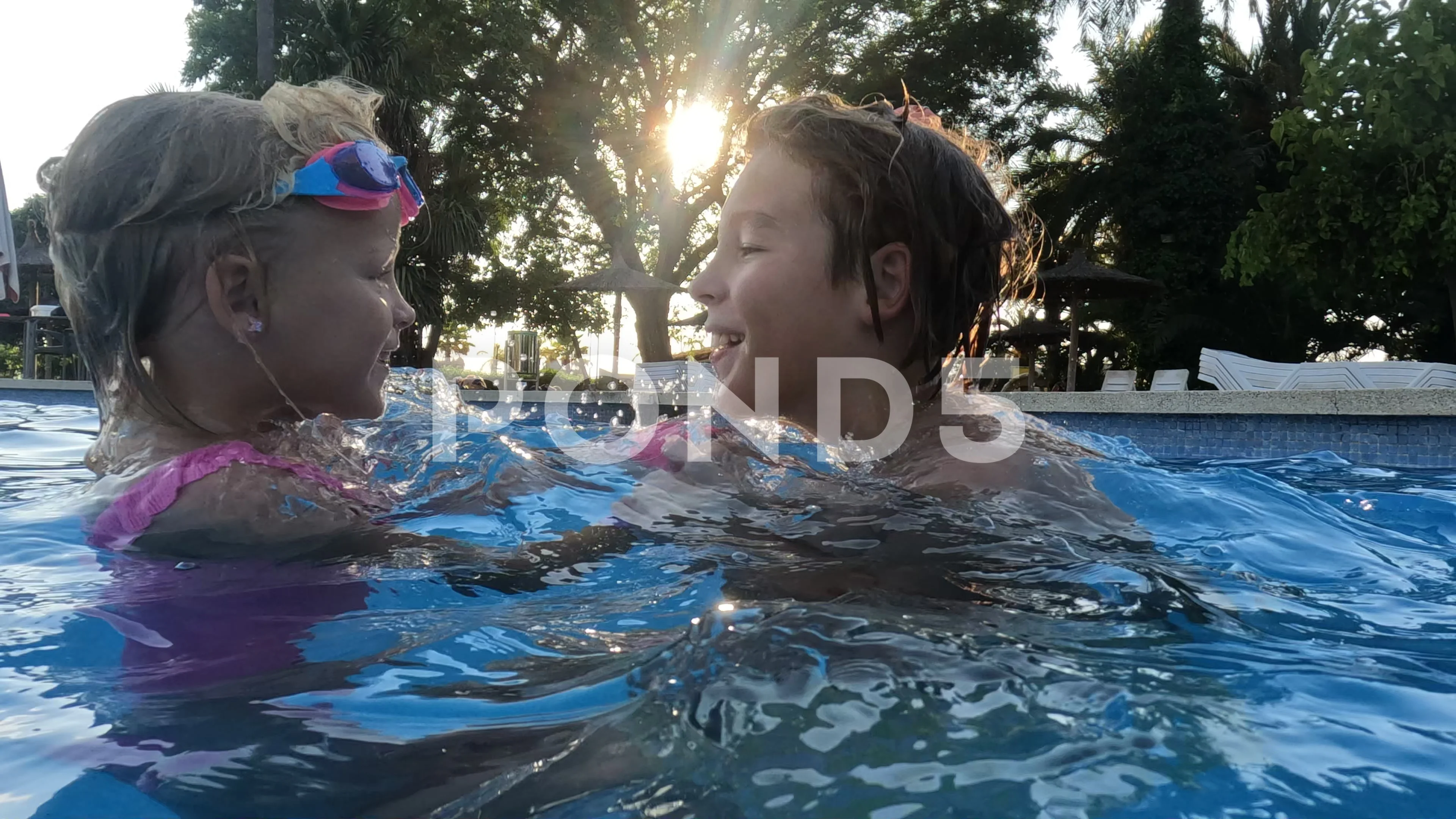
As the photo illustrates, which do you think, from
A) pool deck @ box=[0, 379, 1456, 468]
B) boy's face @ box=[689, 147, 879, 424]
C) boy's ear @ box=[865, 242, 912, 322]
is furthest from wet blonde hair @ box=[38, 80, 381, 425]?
pool deck @ box=[0, 379, 1456, 468]

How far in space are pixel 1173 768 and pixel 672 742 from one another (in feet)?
1.80

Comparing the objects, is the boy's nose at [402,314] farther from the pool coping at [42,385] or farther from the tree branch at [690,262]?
the tree branch at [690,262]

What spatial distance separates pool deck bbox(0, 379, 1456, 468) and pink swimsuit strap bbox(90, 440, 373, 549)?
701 cm

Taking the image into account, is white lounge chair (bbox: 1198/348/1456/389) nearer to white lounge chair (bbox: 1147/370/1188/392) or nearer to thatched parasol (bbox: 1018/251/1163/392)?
white lounge chair (bbox: 1147/370/1188/392)

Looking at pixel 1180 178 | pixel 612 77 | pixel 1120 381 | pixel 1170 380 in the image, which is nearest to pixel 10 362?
pixel 612 77

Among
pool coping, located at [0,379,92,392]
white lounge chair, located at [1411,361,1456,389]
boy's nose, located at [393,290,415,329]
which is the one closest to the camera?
boy's nose, located at [393,290,415,329]

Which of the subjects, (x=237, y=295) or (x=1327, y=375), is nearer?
(x=237, y=295)

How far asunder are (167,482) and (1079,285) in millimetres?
19336

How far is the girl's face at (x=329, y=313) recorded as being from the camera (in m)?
2.38

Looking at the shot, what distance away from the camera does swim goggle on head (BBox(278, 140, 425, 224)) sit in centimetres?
244

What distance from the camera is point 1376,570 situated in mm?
2535

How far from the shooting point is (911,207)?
9.23 feet

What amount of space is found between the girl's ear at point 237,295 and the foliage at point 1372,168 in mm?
15722

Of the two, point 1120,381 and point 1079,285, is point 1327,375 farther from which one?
point 1079,285
